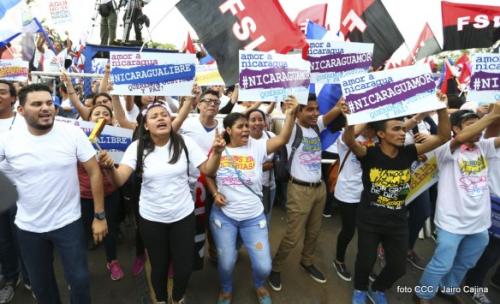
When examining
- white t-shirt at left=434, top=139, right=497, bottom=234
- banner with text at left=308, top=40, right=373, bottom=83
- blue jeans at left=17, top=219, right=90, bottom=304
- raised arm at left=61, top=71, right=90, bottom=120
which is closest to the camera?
blue jeans at left=17, top=219, right=90, bottom=304

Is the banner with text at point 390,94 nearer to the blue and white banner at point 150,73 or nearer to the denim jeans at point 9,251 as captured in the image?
the blue and white banner at point 150,73

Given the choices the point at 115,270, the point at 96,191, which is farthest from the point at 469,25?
the point at 115,270

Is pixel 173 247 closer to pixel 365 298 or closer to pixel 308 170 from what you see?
pixel 308 170

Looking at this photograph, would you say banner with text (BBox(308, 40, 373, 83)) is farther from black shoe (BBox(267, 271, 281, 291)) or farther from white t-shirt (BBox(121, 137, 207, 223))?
black shoe (BBox(267, 271, 281, 291))

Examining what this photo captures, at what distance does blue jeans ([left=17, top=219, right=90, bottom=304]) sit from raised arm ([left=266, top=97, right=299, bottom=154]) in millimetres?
1754

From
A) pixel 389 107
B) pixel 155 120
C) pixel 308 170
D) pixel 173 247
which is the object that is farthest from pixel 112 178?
pixel 389 107

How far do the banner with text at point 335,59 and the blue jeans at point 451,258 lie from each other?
70.0 inches

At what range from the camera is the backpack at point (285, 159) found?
3479 millimetres

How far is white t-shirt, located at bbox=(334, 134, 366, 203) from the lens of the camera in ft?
11.4

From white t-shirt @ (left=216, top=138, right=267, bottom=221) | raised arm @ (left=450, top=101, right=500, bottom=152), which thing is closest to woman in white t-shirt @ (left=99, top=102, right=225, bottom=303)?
white t-shirt @ (left=216, top=138, right=267, bottom=221)

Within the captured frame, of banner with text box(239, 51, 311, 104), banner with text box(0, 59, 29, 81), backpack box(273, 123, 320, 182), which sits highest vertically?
banner with text box(0, 59, 29, 81)

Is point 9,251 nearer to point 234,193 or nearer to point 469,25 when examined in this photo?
point 234,193

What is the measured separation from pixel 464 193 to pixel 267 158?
6.04 feet

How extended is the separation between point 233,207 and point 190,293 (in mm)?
1104
